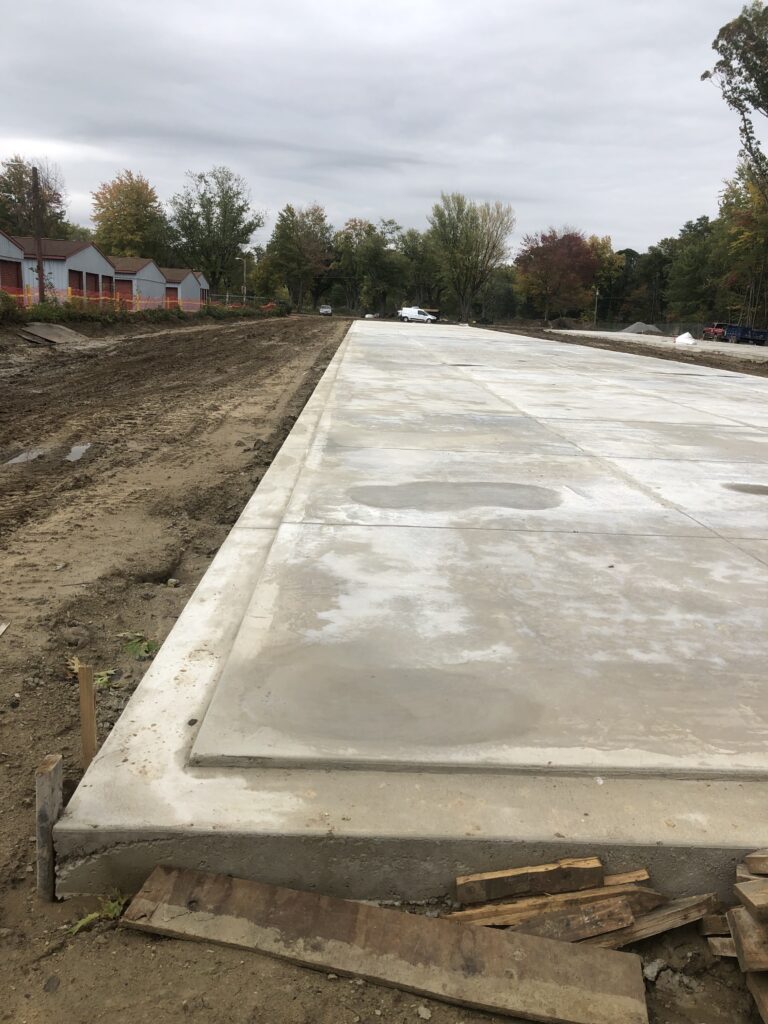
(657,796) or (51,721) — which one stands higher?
(657,796)

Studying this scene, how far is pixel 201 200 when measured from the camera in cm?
8081

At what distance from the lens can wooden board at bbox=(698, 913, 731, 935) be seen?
215 centimetres

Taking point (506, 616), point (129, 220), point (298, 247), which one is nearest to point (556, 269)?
point (298, 247)

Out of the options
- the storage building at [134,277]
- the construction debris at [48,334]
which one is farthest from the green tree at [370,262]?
the construction debris at [48,334]

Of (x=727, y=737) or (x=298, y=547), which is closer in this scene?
(x=727, y=737)

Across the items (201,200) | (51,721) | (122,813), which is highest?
(201,200)

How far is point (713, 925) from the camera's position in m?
2.16

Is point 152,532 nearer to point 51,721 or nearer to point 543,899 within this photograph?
point 51,721

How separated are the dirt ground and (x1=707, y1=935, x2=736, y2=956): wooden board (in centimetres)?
4

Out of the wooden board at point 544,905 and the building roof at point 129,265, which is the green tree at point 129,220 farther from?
the wooden board at point 544,905

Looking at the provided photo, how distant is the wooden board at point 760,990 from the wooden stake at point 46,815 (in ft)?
6.39

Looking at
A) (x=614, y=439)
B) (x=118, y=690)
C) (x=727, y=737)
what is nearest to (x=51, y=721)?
(x=118, y=690)

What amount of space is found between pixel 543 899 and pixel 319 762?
2.64 feet

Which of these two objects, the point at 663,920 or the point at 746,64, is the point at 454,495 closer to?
the point at 663,920
